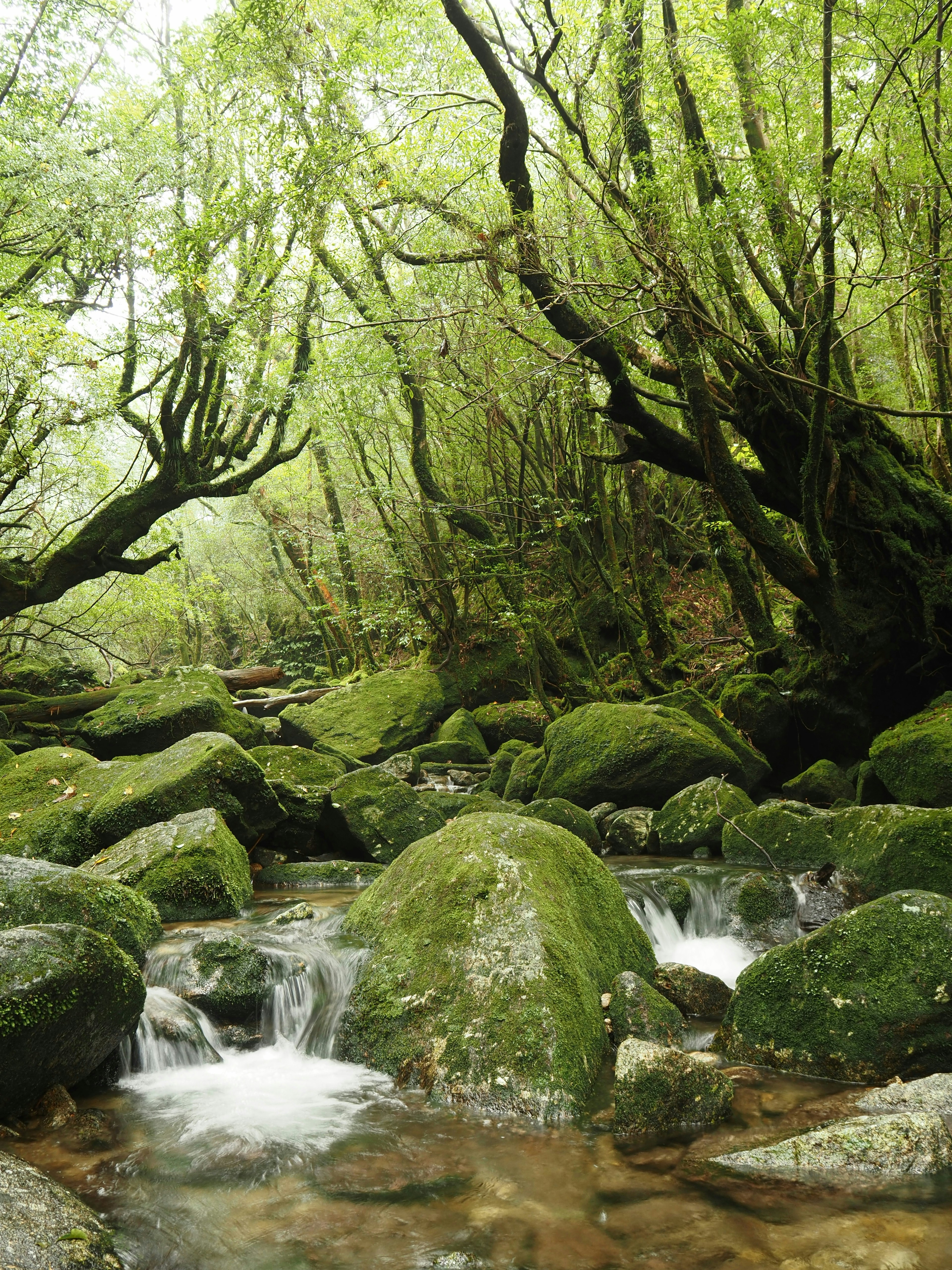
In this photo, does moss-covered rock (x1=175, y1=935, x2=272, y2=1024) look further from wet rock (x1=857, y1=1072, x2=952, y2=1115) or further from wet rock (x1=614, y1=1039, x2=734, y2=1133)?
wet rock (x1=857, y1=1072, x2=952, y2=1115)

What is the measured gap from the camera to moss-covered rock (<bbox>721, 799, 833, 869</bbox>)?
6.49 meters

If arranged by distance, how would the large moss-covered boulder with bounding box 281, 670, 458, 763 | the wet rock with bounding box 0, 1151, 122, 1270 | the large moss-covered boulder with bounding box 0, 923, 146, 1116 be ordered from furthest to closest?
1. the large moss-covered boulder with bounding box 281, 670, 458, 763
2. the large moss-covered boulder with bounding box 0, 923, 146, 1116
3. the wet rock with bounding box 0, 1151, 122, 1270

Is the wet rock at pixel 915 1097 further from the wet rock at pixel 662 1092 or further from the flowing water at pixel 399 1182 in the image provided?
the wet rock at pixel 662 1092

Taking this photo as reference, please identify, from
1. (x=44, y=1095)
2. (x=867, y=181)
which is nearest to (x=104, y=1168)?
(x=44, y=1095)

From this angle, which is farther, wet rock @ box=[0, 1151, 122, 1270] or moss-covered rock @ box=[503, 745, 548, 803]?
moss-covered rock @ box=[503, 745, 548, 803]

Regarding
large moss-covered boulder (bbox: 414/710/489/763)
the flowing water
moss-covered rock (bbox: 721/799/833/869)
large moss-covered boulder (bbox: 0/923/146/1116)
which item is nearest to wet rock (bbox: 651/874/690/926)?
moss-covered rock (bbox: 721/799/833/869)

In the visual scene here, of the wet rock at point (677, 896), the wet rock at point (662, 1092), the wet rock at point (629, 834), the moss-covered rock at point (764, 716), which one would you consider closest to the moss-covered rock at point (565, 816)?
the wet rock at point (629, 834)

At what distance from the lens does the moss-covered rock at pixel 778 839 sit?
21.3 ft

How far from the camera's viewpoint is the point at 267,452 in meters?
14.3

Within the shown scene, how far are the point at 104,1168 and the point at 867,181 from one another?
971cm

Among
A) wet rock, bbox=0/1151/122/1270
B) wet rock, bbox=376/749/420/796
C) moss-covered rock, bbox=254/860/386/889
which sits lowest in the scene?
moss-covered rock, bbox=254/860/386/889

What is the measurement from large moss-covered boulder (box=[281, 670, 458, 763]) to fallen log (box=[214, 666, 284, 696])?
418cm

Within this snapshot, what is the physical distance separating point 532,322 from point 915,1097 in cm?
860

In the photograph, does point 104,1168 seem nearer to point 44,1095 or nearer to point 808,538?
point 44,1095
